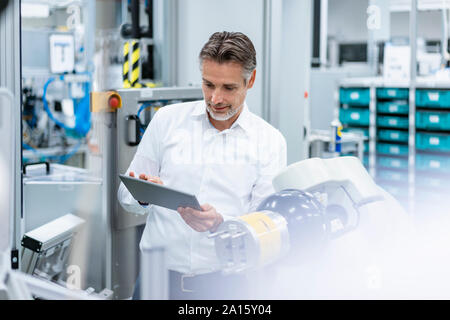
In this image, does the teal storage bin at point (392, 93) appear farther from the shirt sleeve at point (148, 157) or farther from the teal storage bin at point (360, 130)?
the shirt sleeve at point (148, 157)

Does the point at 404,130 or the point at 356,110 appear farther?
the point at 356,110

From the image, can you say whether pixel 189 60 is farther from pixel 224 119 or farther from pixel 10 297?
pixel 10 297

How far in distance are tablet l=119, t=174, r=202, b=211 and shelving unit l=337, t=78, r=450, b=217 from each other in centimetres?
363

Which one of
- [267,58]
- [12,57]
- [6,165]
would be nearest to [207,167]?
[6,165]

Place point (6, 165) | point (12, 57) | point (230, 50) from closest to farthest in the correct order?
point (6, 165) < point (230, 50) < point (12, 57)

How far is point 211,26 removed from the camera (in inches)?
118

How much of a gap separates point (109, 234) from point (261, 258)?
6.04ft

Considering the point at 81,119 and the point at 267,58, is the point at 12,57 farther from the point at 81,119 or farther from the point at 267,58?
the point at 81,119

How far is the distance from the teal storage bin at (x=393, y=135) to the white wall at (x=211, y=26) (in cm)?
260

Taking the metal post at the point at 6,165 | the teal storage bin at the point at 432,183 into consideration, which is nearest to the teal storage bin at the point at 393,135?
the teal storage bin at the point at 432,183

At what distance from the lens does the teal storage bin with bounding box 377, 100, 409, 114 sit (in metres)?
5.20

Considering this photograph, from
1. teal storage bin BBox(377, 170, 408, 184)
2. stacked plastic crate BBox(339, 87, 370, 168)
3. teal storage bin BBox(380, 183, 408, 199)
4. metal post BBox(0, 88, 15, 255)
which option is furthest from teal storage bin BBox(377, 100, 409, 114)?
metal post BBox(0, 88, 15, 255)

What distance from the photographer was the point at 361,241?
47.9 inches

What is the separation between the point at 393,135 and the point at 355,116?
402 millimetres
